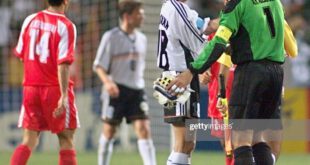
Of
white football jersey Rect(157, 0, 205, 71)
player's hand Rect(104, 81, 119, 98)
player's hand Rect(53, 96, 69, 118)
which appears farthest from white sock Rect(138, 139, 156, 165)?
white football jersey Rect(157, 0, 205, 71)

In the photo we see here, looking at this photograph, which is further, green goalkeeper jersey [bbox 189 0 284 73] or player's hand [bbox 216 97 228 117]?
player's hand [bbox 216 97 228 117]

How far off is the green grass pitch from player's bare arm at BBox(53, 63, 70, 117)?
14.0 ft

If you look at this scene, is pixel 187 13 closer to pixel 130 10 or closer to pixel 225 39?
pixel 225 39

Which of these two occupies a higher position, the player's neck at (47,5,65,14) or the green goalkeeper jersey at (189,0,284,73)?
the player's neck at (47,5,65,14)

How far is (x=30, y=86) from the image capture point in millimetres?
9430

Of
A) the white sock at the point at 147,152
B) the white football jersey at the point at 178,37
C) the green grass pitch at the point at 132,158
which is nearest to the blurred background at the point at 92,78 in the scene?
the green grass pitch at the point at 132,158

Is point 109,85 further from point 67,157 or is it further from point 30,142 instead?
point 30,142

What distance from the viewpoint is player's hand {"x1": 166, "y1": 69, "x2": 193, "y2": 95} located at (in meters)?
7.54

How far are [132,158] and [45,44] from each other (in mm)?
5886

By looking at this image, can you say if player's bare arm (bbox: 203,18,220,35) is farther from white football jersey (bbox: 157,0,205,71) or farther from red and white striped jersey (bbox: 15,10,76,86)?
red and white striped jersey (bbox: 15,10,76,86)

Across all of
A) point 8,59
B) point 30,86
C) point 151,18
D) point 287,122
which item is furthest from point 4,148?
point 30,86

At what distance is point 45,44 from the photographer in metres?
9.30

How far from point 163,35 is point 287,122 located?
8648 mm

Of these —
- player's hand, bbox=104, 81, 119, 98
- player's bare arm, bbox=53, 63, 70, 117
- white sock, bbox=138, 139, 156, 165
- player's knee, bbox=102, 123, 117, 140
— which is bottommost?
white sock, bbox=138, 139, 156, 165
